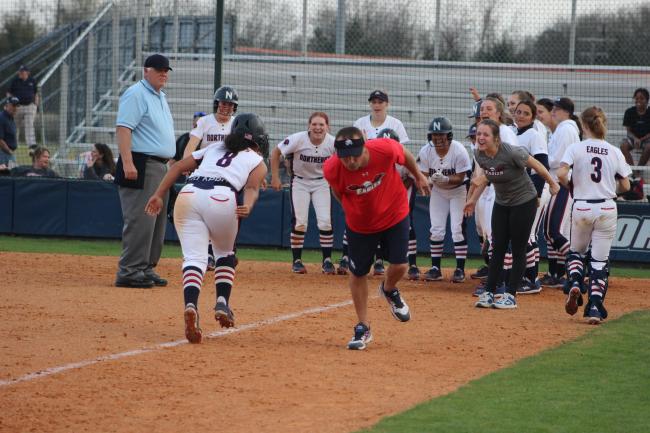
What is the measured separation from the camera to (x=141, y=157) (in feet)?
35.6

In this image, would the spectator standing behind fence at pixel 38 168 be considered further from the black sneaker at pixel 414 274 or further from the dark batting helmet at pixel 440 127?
the dark batting helmet at pixel 440 127

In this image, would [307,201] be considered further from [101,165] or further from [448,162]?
[101,165]

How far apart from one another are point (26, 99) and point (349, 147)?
16114mm

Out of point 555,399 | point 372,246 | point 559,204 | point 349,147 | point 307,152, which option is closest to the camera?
point 555,399

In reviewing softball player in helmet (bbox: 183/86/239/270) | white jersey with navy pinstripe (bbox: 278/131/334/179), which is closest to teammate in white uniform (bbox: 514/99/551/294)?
white jersey with navy pinstripe (bbox: 278/131/334/179)

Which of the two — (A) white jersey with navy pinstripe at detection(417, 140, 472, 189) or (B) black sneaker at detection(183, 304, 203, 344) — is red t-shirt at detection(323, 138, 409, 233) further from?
(A) white jersey with navy pinstripe at detection(417, 140, 472, 189)

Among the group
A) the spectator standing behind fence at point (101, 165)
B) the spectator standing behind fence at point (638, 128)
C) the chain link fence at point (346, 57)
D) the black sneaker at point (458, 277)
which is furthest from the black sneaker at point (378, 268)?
the spectator standing behind fence at point (638, 128)

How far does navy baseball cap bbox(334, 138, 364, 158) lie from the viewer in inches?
284

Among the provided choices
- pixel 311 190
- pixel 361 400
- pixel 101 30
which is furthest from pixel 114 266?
pixel 101 30

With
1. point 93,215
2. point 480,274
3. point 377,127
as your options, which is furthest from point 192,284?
point 93,215

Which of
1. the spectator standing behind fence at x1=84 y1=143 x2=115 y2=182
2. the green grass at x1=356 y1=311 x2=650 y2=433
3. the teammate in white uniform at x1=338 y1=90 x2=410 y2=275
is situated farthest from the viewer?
the spectator standing behind fence at x1=84 y1=143 x2=115 y2=182

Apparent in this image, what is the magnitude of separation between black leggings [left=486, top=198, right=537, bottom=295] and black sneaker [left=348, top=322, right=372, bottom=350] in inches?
98.1

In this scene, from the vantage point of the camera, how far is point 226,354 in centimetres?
746

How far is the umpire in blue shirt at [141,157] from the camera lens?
422 inches
